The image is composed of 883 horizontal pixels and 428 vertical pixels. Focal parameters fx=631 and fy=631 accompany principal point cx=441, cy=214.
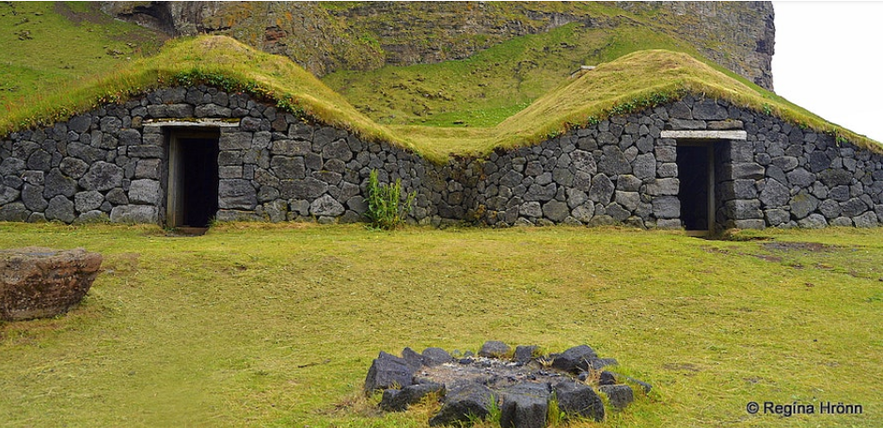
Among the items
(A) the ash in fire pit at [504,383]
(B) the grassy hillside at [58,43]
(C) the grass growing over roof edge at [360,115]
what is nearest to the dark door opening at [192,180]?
(C) the grass growing over roof edge at [360,115]

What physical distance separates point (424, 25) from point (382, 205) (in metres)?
26.4

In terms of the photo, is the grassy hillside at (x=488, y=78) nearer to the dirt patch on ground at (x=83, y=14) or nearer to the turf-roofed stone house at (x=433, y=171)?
the turf-roofed stone house at (x=433, y=171)

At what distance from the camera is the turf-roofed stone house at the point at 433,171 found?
43.2ft

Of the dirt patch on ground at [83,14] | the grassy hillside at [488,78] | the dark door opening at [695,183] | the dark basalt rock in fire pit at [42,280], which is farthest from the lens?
the dirt patch on ground at [83,14]

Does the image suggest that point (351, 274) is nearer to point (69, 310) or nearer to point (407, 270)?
point (407, 270)

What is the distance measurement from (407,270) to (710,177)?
9601 millimetres

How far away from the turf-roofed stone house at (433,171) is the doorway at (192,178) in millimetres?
47

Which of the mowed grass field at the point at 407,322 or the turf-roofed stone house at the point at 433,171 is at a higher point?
the turf-roofed stone house at the point at 433,171

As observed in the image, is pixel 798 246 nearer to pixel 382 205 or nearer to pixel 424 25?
pixel 382 205

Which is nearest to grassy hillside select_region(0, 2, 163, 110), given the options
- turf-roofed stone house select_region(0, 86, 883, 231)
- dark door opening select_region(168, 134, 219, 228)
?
dark door opening select_region(168, 134, 219, 228)

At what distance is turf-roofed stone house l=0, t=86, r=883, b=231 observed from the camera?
1318cm

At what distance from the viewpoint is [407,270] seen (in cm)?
969

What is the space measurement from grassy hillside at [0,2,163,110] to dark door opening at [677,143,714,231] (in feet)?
62.5

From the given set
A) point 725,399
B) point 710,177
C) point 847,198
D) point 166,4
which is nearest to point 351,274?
point 725,399
